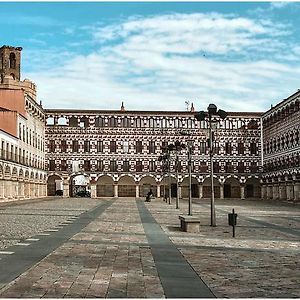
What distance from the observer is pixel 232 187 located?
292 ft

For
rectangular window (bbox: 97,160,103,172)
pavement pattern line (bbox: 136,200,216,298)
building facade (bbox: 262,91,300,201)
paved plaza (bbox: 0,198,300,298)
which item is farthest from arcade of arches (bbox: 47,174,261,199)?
pavement pattern line (bbox: 136,200,216,298)

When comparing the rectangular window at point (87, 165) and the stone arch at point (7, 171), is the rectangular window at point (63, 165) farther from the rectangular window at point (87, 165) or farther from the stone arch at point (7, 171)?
the stone arch at point (7, 171)

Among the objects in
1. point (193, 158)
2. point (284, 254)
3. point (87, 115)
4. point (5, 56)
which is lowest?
point (284, 254)

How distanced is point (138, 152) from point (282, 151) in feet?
81.9

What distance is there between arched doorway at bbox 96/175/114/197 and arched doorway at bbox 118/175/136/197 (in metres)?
1.35

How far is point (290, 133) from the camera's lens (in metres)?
69.9

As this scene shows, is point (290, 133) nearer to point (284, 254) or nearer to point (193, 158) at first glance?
point (193, 158)

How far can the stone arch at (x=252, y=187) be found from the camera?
88062mm

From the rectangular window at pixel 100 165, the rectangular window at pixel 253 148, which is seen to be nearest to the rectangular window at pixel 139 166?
the rectangular window at pixel 100 165

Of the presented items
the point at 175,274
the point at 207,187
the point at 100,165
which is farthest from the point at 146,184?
the point at 175,274

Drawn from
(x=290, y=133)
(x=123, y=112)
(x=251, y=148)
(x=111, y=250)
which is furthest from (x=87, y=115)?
(x=111, y=250)

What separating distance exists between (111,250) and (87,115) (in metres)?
73.7

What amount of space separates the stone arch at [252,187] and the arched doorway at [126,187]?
19108 millimetres

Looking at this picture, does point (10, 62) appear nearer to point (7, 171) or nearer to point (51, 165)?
point (51, 165)
